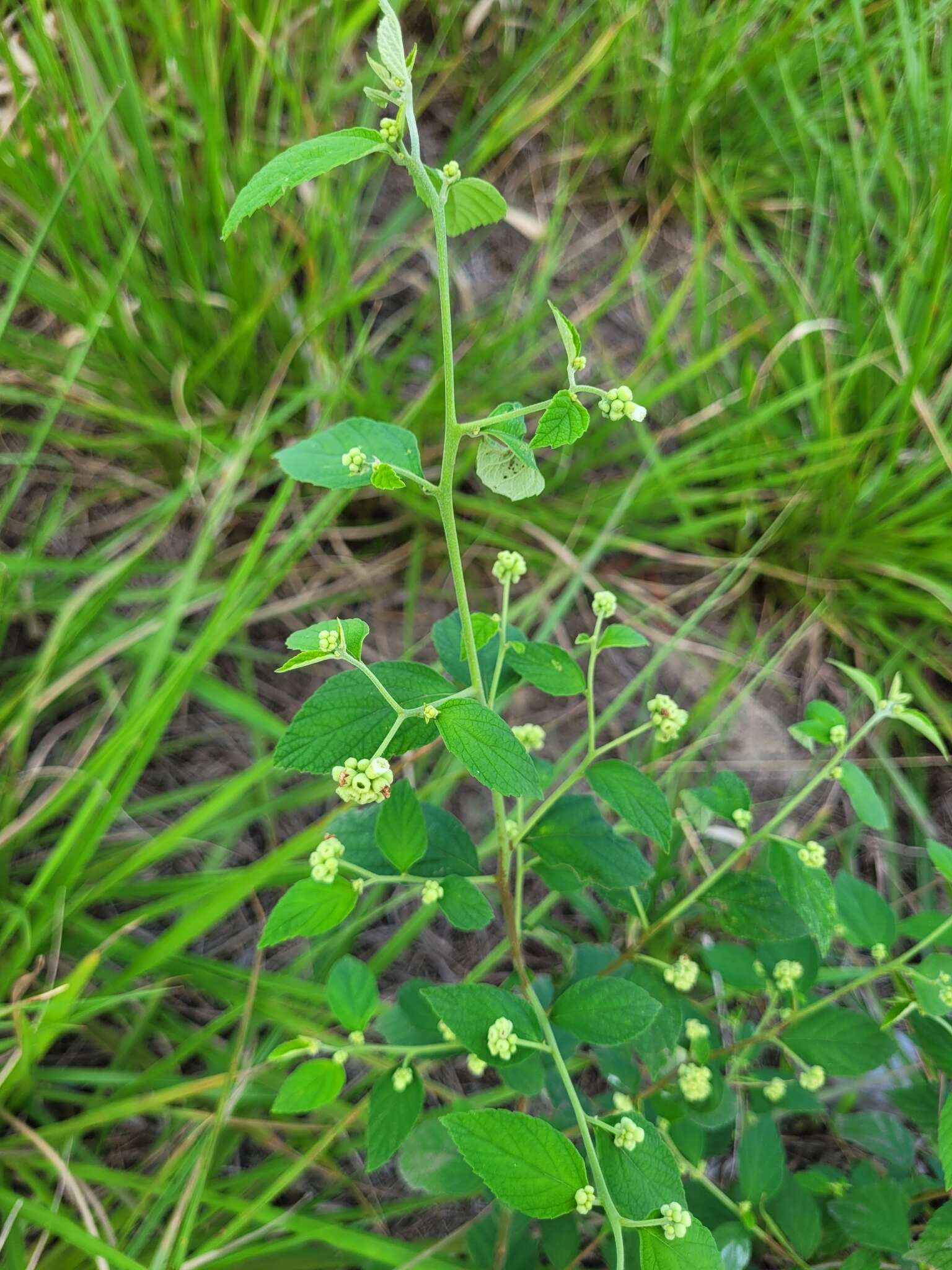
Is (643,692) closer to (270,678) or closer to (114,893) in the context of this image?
(270,678)

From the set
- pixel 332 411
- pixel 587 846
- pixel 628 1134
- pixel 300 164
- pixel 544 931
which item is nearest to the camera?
pixel 300 164

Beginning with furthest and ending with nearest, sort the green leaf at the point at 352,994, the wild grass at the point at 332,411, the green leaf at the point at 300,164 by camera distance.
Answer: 1. the wild grass at the point at 332,411
2. the green leaf at the point at 352,994
3. the green leaf at the point at 300,164

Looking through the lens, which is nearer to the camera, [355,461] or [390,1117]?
[355,461]

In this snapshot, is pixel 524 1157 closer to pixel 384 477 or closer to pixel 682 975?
pixel 682 975

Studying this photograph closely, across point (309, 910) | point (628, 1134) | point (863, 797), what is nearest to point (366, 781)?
point (309, 910)

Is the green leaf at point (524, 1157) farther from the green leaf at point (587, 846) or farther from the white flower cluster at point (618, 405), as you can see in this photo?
the white flower cluster at point (618, 405)

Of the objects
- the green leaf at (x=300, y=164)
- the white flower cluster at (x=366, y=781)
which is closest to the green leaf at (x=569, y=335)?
the green leaf at (x=300, y=164)
